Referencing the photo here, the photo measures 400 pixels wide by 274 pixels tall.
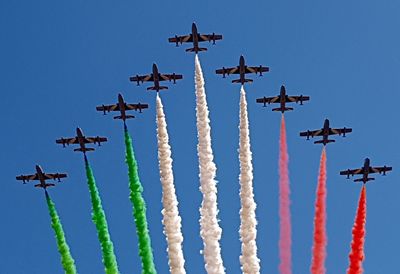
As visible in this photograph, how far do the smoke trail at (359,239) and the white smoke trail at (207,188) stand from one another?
1105 centimetres

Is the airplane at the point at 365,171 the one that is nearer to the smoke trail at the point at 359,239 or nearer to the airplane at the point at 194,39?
the smoke trail at the point at 359,239

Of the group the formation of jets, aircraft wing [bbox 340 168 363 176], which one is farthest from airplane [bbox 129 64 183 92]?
aircraft wing [bbox 340 168 363 176]

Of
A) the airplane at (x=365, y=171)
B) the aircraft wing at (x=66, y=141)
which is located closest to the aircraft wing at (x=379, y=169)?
the airplane at (x=365, y=171)

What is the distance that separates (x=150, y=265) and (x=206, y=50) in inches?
740

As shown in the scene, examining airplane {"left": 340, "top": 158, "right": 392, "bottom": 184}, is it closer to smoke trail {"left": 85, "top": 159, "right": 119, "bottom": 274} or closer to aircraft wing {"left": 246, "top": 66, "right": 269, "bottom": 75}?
aircraft wing {"left": 246, "top": 66, "right": 269, "bottom": 75}

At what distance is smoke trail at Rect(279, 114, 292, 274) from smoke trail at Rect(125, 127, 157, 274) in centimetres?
1081

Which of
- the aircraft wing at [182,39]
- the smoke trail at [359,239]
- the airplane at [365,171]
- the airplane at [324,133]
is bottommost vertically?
the smoke trail at [359,239]

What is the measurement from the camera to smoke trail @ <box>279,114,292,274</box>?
73562 millimetres

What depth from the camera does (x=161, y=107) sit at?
255ft

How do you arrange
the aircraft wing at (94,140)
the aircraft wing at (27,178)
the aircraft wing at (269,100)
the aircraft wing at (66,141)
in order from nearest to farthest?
1. the aircraft wing at (269,100)
2. the aircraft wing at (94,140)
3. the aircraft wing at (66,141)
4. the aircraft wing at (27,178)

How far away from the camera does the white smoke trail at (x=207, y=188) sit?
76.1 meters

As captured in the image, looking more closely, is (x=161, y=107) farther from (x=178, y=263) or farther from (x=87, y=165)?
(x=178, y=263)

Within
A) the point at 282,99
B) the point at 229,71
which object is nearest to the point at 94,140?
the point at 229,71

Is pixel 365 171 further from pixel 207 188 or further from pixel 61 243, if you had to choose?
pixel 61 243
